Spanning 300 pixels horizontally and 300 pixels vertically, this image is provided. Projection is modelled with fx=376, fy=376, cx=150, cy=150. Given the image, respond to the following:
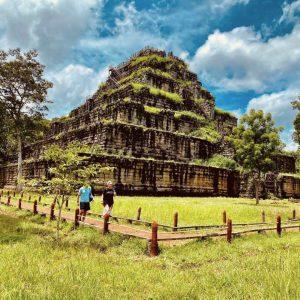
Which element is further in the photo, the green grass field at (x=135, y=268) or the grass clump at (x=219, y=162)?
the grass clump at (x=219, y=162)

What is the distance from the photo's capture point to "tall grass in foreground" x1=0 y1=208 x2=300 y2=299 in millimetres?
7633

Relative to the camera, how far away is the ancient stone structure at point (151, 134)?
3512 centimetres

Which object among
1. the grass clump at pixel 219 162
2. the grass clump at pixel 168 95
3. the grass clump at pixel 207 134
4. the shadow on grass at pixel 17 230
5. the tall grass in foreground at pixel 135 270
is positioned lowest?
the tall grass in foreground at pixel 135 270

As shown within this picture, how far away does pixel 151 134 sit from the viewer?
3869cm

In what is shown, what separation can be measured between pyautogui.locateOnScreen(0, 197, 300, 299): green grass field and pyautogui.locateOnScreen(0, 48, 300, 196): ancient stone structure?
57.7 feet

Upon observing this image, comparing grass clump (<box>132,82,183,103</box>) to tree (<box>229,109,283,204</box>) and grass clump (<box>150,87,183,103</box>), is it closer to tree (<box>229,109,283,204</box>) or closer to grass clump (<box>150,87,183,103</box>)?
grass clump (<box>150,87,183,103</box>)

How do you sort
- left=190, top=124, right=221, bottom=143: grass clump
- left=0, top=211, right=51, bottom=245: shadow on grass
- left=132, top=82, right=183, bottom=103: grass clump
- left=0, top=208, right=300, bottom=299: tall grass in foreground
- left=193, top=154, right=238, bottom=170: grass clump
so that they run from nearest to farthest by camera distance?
left=0, top=208, right=300, bottom=299: tall grass in foreground < left=0, top=211, right=51, bottom=245: shadow on grass < left=193, top=154, right=238, bottom=170: grass clump < left=132, top=82, right=183, bottom=103: grass clump < left=190, top=124, right=221, bottom=143: grass clump

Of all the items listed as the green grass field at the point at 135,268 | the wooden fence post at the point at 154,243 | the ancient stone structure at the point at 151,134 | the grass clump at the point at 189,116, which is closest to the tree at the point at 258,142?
the ancient stone structure at the point at 151,134

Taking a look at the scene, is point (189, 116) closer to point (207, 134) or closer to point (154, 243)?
point (207, 134)

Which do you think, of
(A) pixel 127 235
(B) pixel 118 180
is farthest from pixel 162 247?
(B) pixel 118 180

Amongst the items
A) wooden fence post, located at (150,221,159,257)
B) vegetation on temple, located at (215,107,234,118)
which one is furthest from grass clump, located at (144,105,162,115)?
wooden fence post, located at (150,221,159,257)

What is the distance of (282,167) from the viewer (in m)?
49.5

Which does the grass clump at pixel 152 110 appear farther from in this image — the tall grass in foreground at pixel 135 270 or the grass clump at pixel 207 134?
the tall grass in foreground at pixel 135 270

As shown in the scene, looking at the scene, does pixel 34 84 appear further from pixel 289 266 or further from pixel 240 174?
pixel 289 266
